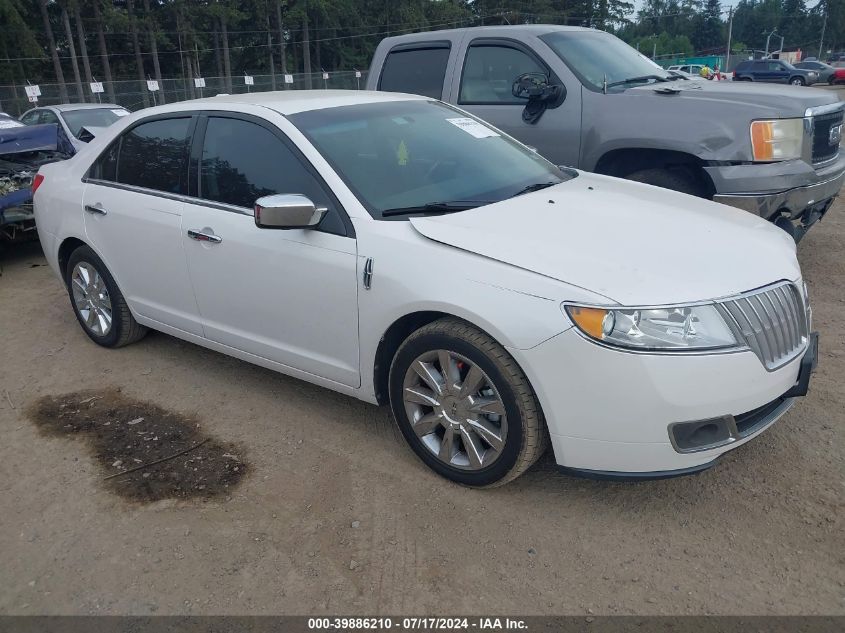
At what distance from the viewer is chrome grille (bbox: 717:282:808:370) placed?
276 centimetres

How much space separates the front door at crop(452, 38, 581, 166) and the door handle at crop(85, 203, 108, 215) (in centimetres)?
327

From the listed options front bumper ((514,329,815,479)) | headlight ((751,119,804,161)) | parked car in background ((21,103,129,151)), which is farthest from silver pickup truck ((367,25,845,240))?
Answer: parked car in background ((21,103,129,151))

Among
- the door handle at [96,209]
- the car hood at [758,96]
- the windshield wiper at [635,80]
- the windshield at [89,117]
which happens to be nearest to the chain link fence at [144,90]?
the windshield at [89,117]

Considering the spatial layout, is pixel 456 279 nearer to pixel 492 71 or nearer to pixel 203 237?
pixel 203 237

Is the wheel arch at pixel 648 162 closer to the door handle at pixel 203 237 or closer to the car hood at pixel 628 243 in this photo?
the car hood at pixel 628 243

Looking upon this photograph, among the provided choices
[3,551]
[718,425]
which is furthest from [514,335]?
[3,551]

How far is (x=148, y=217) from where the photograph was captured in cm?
432

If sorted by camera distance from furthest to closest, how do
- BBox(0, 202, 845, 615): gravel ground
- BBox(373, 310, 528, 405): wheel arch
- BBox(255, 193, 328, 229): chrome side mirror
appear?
BBox(255, 193, 328, 229): chrome side mirror < BBox(373, 310, 528, 405): wheel arch < BBox(0, 202, 845, 615): gravel ground

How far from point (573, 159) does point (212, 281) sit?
3.27 meters

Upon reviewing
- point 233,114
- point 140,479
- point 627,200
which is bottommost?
point 140,479

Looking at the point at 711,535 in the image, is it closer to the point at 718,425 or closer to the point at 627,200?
the point at 718,425

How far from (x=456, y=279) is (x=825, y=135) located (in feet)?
13.8

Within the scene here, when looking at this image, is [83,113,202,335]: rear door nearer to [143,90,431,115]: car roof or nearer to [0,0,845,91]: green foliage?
[143,90,431,115]: car roof

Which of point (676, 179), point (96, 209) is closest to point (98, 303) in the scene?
point (96, 209)
